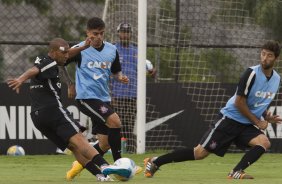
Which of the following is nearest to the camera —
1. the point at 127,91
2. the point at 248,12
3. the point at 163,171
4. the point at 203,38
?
the point at 163,171

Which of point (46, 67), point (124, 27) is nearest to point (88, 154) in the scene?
point (46, 67)

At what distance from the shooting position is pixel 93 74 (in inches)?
512

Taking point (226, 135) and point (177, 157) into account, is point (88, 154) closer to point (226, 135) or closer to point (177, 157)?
point (177, 157)

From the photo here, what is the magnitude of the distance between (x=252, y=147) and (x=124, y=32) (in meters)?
5.44

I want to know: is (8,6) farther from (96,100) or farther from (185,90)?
(96,100)

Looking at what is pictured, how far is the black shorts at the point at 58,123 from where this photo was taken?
1112 cm

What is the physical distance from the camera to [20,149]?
16.9 m

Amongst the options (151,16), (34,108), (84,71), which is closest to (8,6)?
(151,16)

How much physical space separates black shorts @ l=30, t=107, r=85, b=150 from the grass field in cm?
56

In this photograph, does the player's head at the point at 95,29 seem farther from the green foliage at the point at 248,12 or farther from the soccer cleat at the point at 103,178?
the green foliage at the point at 248,12

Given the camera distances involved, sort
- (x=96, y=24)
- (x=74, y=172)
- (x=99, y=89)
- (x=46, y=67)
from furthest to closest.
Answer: (x=99, y=89), (x=96, y=24), (x=74, y=172), (x=46, y=67)

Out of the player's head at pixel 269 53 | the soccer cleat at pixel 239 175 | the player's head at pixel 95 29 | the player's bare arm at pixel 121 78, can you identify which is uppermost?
the player's head at pixel 95 29

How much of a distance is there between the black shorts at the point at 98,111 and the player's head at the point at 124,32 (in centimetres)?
387

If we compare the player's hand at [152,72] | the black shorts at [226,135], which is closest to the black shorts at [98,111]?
the black shorts at [226,135]
